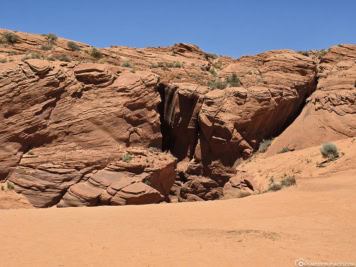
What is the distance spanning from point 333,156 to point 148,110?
10402 mm

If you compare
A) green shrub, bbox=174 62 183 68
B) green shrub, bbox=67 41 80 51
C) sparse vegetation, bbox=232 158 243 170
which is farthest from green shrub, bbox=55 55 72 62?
sparse vegetation, bbox=232 158 243 170

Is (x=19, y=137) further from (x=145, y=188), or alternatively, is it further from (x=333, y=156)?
(x=333, y=156)

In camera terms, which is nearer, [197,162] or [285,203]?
[285,203]

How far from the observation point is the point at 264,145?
24656mm

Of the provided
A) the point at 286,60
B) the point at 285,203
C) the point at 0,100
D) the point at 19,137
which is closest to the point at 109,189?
the point at 19,137

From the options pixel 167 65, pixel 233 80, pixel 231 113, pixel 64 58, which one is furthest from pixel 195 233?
pixel 167 65

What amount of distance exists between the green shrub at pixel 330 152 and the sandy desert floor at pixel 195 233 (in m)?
5.81

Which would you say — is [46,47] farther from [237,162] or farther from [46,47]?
[237,162]

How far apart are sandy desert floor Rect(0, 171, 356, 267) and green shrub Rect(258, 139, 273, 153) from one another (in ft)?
45.0

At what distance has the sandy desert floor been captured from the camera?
5.50 meters

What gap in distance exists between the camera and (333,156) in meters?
16.2

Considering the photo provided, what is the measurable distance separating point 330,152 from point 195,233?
465 inches

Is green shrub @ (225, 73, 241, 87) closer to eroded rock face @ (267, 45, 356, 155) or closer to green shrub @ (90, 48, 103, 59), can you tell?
eroded rock face @ (267, 45, 356, 155)

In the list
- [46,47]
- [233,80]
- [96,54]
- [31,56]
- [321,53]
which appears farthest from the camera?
[321,53]
